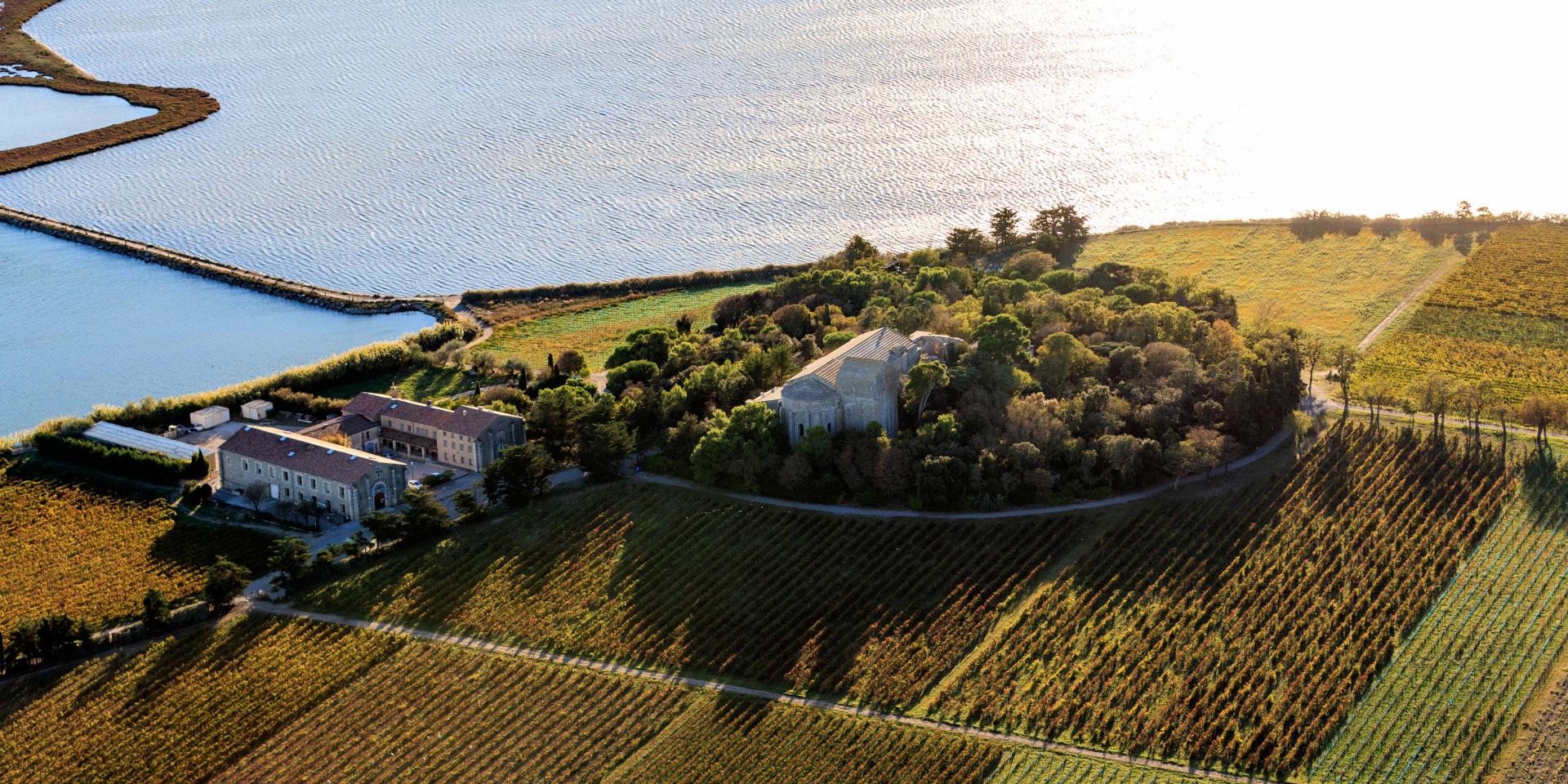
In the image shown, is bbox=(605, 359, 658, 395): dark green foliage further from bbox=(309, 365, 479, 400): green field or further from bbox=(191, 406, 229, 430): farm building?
bbox=(191, 406, 229, 430): farm building

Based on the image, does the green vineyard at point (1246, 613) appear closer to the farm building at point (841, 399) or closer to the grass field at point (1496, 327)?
the grass field at point (1496, 327)

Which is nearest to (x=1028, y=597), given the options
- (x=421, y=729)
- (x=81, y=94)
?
(x=421, y=729)

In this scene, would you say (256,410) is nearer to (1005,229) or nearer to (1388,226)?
(1005,229)

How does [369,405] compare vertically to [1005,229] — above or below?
below

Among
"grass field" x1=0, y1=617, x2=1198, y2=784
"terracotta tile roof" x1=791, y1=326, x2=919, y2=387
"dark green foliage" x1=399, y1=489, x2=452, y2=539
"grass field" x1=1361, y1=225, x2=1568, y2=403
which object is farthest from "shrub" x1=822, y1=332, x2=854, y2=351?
"grass field" x1=0, y1=617, x2=1198, y2=784

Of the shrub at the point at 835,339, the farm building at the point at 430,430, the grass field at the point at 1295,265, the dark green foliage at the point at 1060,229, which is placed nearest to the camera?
the farm building at the point at 430,430

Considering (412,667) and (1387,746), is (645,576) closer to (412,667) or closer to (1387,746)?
(412,667)

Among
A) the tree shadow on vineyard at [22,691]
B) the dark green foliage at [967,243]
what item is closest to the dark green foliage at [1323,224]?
the dark green foliage at [967,243]
